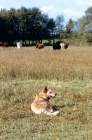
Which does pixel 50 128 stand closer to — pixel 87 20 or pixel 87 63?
pixel 87 63

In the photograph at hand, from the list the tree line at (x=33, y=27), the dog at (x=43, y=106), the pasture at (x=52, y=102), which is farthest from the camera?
the tree line at (x=33, y=27)

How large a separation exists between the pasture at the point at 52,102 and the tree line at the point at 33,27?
45.7m

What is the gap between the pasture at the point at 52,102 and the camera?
5952mm

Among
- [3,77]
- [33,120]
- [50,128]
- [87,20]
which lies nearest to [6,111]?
[33,120]

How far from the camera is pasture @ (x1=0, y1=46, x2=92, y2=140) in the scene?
19.5 feet

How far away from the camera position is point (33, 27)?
65938 millimetres

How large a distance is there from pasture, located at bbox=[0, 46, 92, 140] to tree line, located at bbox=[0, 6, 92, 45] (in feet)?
150

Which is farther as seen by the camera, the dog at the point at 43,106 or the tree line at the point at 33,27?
the tree line at the point at 33,27

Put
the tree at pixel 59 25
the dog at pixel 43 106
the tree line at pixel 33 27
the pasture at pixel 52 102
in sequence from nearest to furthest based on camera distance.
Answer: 1. the pasture at pixel 52 102
2. the dog at pixel 43 106
3. the tree line at pixel 33 27
4. the tree at pixel 59 25

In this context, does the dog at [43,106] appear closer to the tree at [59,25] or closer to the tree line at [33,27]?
the tree line at [33,27]

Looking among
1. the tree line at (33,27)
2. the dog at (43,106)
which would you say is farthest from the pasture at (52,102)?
the tree line at (33,27)

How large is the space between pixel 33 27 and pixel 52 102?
5821 cm

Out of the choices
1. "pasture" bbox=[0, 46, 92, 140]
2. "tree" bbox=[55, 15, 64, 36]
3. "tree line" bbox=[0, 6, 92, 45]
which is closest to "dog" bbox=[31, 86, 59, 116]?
"pasture" bbox=[0, 46, 92, 140]

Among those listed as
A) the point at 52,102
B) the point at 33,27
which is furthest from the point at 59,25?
the point at 52,102
